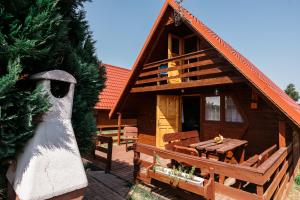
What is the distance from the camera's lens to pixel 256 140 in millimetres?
6539

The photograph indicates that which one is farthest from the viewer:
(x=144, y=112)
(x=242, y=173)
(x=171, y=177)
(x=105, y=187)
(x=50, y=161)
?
(x=144, y=112)

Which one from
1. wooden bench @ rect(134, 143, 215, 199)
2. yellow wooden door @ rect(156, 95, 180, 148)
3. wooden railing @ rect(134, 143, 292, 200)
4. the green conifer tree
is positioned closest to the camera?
the green conifer tree

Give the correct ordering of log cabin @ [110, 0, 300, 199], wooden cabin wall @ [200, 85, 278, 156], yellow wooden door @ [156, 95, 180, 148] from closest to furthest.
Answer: log cabin @ [110, 0, 300, 199] → wooden cabin wall @ [200, 85, 278, 156] → yellow wooden door @ [156, 95, 180, 148]

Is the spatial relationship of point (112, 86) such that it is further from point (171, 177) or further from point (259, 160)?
point (259, 160)

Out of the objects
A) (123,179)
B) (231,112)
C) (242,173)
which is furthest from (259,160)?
(231,112)

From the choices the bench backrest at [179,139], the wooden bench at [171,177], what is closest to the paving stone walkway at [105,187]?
the wooden bench at [171,177]

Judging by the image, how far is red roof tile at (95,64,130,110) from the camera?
505 inches

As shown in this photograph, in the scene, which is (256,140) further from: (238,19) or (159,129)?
(238,19)

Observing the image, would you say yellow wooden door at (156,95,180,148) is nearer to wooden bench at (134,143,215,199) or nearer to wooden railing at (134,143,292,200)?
wooden bench at (134,143,215,199)

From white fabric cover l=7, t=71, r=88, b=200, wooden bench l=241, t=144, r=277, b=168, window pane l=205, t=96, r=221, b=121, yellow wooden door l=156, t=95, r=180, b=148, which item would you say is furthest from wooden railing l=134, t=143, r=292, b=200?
yellow wooden door l=156, t=95, r=180, b=148

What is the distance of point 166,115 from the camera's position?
8.88 m

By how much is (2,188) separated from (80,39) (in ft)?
8.60

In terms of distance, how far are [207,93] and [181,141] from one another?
2718 millimetres

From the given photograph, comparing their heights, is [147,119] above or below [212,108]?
below
